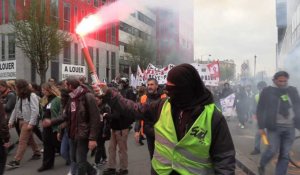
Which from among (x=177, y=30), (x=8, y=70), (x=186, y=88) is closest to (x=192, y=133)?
(x=186, y=88)

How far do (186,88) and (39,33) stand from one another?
23.8 meters

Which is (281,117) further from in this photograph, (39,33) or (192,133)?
(39,33)

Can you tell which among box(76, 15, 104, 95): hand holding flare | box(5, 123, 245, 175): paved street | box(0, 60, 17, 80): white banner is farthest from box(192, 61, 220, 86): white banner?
box(76, 15, 104, 95): hand holding flare

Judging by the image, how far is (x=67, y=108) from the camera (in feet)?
20.7

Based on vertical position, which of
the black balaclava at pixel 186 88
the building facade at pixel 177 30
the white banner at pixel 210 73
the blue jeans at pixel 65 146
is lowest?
the blue jeans at pixel 65 146

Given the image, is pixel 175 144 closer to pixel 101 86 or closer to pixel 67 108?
pixel 101 86

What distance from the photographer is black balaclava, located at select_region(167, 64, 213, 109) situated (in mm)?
2893

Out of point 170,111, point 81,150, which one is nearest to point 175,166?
point 170,111

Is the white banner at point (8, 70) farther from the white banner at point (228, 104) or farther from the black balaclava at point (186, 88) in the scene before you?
the black balaclava at point (186, 88)

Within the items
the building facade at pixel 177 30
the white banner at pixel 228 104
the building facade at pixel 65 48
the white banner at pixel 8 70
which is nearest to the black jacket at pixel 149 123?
the building facade at pixel 177 30

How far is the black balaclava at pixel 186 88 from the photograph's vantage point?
2893 millimetres

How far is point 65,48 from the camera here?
29.5 m

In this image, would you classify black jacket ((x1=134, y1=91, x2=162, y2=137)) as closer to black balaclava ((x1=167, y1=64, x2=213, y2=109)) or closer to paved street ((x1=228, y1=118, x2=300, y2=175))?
black balaclava ((x1=167, y1=64, x2=213, y2=109))

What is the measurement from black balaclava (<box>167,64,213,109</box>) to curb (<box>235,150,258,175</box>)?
464 cm
